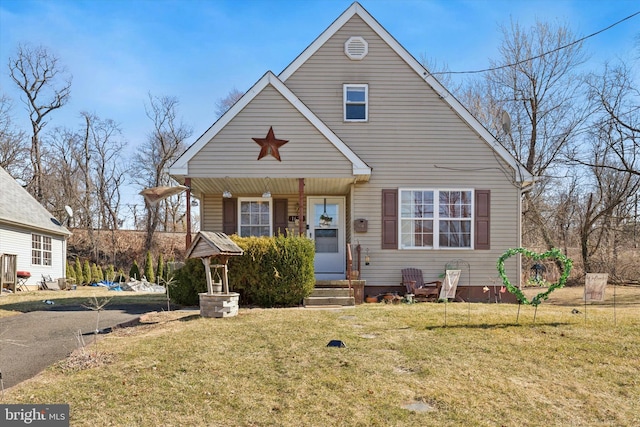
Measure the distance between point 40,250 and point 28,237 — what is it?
123cm

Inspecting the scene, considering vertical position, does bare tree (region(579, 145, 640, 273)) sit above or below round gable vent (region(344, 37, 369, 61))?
below

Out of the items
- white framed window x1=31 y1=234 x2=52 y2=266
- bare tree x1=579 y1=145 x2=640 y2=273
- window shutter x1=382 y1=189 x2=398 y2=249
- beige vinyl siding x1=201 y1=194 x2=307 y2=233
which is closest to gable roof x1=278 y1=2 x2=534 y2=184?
window shutter x1=382 y1=189 x2=398 y2=249

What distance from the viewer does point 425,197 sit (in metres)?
13.0

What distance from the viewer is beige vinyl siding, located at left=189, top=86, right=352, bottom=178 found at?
38.7 feet

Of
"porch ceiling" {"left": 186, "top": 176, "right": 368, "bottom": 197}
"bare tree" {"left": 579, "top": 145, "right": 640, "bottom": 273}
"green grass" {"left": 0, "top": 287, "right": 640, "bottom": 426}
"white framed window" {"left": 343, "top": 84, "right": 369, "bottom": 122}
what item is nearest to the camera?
"green grass" {"left": 0, "top": 287, "right": 640, "bottom": 426}

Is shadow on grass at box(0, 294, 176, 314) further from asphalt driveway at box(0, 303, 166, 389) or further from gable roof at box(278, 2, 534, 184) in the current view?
gable roof at box(278, 2, 534, 184)

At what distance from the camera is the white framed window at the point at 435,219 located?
12883 millimetres

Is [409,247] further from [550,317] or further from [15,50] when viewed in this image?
[15,50]

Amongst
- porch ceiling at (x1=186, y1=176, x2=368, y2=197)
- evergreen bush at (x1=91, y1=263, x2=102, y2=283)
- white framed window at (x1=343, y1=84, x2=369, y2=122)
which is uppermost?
white framed window at (x1=343, y1=84, x2=369, y2=122)

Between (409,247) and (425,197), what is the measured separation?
4.42ft

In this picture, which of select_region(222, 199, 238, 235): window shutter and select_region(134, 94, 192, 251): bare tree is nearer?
select_region(222, 199, 238, 235): window shutter

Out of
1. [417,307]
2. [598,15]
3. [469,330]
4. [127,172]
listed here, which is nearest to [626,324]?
[469,330]

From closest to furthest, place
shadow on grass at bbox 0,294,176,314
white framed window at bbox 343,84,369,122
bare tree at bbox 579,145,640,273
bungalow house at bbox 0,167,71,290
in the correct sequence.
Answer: shadow on grass at bbox 0,294,176,314
white framed window at bbox 343,84,369,122
bungalow house at bbox 0,167,71,290
bare tree at bbox 579,145,640,273

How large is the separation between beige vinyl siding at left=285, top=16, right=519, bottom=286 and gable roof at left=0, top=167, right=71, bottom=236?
12.2 m
